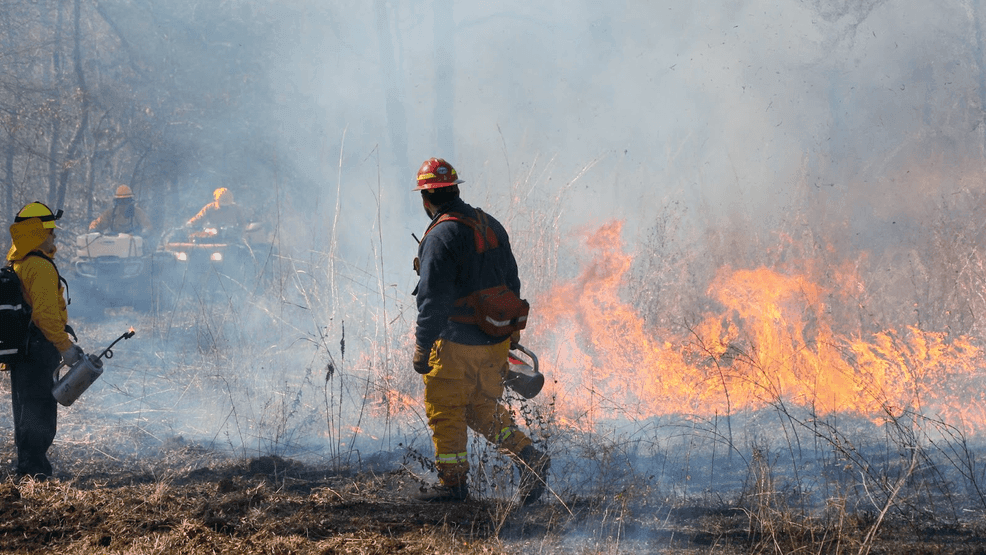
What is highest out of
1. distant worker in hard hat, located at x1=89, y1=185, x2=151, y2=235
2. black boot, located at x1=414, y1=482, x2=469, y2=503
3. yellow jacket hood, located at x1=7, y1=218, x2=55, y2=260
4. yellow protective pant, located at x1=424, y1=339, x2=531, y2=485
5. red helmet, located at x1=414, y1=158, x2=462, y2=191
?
distant worker in hard hat, located at x1=89, y1=185, x2=151, y2=235

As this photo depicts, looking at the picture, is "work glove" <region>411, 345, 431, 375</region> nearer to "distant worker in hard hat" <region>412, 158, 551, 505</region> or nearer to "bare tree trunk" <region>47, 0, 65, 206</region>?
"distant worker in hard hat" <region>412, 158, 551, 505</region>

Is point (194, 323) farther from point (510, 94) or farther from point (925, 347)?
point (925, 347)

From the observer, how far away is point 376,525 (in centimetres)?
337

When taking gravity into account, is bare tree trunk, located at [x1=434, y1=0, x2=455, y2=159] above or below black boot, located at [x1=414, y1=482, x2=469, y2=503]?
above

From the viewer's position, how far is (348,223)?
1054 cm

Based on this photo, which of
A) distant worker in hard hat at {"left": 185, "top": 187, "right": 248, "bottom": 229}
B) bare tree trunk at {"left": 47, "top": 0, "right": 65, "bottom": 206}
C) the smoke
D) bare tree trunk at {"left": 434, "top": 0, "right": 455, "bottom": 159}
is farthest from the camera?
bare tree trunk at {"left": 47, "top": 0, "right": 65, "bottom": 206}


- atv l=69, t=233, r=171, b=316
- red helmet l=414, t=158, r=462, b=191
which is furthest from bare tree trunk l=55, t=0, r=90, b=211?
red helmet l=414, t=158, r=462, b=191

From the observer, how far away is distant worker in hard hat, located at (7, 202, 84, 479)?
4.14 metres

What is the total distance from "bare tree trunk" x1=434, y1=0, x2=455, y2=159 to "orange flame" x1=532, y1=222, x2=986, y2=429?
3.39 m

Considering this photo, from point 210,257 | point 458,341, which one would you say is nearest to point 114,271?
point 210,257

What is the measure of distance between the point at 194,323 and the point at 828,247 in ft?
22.6

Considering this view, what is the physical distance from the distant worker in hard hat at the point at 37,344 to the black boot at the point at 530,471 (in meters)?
2.60

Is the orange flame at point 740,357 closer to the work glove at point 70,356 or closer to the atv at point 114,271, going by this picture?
the work glove at point 70,356

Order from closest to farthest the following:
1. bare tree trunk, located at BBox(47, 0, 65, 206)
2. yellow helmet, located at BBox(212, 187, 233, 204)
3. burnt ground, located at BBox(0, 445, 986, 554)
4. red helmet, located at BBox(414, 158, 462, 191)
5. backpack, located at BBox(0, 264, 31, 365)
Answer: burnt ground, located at BBox(0, 445, 986, 554), red helmet, located at BBox(414, 158, 462, 191), backpack, located at BBox(0, 264, 31, 365), yellow helmet, located at BBox(212, 187, 233, 204), bare tree trunk, located at BBox(47, 0, 65, 206)
